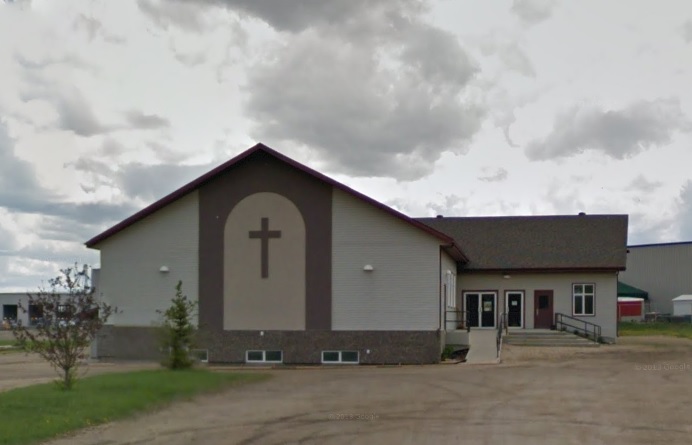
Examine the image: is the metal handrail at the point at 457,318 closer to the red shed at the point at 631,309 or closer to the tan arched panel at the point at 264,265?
the tan arched panel at the point at 264,265

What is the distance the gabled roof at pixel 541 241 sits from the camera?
4119 centimetres

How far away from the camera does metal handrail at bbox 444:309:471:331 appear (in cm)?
3550

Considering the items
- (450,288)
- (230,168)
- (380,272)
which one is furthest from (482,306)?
(230,168)

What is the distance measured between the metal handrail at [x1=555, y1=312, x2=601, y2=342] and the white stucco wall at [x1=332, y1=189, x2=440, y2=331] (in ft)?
42.0

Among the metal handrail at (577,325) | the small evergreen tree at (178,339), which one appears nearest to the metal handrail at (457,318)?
the metal handrail at (577,325)

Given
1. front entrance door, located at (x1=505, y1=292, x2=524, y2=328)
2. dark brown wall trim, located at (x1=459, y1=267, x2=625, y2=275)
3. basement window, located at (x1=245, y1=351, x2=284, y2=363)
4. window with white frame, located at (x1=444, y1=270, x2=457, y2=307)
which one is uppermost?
dark brown wall trim, located at (x1=459, y1=267, x2=625, y2=275)

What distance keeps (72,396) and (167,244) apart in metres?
14.9

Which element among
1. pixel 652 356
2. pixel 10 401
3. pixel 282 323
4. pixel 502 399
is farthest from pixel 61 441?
pixel 652 356

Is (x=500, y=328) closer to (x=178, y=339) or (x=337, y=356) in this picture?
(x=337, y=356)

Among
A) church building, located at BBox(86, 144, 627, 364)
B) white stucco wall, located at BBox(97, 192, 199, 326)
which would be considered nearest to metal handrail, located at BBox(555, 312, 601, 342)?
church building, located at BBox(86, 144, 627, 364)

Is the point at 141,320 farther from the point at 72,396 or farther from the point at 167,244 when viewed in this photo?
the point at 72,396

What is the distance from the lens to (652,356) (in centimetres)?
3231

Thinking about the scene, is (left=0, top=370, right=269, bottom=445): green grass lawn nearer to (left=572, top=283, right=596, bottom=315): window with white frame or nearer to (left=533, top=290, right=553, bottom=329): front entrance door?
(left=533, top=290, right=553, bottom=329): front entrance door

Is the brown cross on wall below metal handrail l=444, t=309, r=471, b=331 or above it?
above
